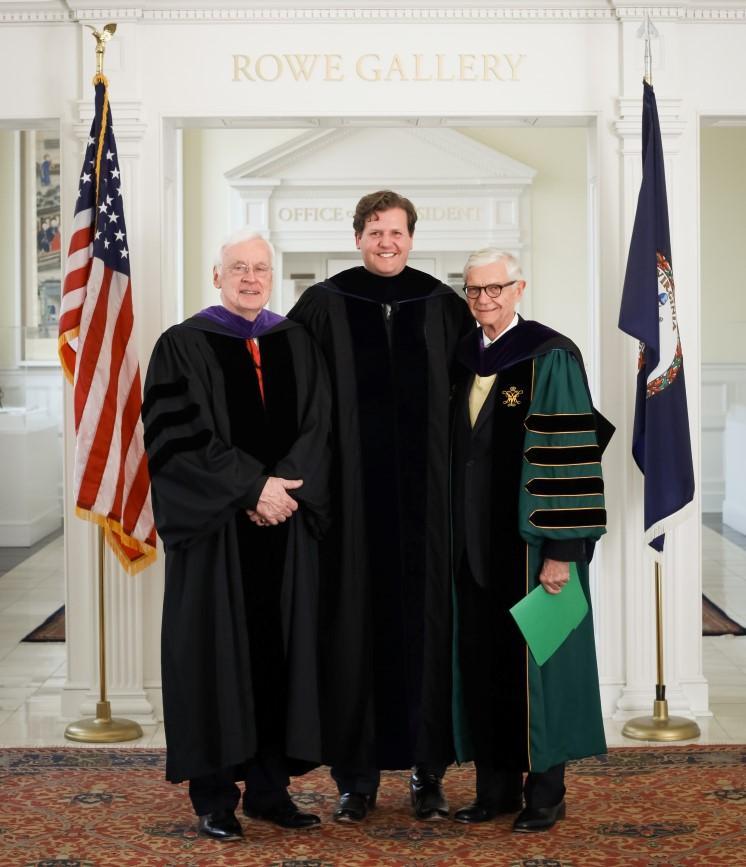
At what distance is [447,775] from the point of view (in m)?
4.92

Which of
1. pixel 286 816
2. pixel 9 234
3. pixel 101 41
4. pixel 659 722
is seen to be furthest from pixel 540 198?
pixel 286 816

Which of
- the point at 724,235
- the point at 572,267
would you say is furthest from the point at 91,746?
the point at 724,235

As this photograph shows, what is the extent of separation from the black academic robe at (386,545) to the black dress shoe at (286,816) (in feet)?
0.68

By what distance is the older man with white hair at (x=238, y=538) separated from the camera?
163 inches

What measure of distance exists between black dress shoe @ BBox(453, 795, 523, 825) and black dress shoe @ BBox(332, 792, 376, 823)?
31 centimetres

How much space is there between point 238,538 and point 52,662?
128 inches

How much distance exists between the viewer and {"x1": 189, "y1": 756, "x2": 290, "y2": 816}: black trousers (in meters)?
4.20

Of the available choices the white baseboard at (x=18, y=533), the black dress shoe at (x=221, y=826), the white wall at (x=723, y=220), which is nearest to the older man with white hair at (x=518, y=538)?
the black dress shoe at (x=221, y=826)

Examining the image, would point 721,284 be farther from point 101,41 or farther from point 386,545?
point 386,545

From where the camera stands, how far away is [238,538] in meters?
4.23

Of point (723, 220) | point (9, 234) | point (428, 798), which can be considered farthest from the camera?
point (9, 234)

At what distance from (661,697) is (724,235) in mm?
8898

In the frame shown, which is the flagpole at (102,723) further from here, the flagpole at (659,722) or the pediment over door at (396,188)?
the pediment over door at (396,188)

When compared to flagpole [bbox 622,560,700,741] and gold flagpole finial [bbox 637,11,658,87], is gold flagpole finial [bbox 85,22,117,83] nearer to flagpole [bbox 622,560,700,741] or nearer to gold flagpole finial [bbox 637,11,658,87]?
gold flagpole finial [bbox 637,11,658,87]
